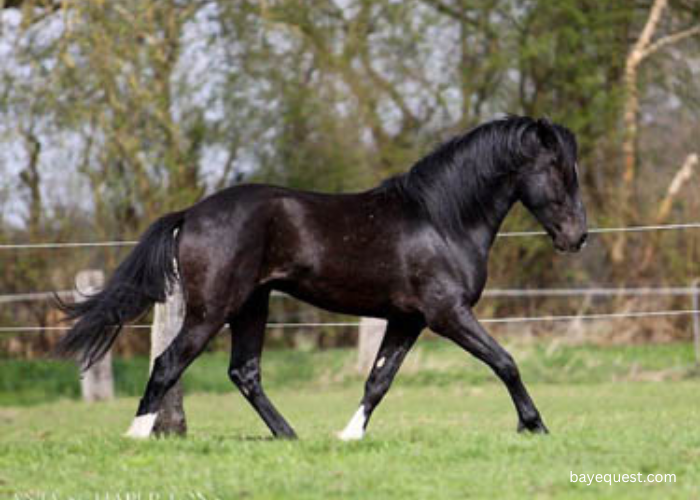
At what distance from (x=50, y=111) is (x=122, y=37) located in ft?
4.36

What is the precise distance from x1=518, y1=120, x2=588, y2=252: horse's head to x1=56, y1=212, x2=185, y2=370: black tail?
2.02 metres

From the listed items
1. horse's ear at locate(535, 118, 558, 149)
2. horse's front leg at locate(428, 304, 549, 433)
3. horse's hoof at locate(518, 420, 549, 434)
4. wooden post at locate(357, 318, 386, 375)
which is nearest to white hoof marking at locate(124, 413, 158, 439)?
horse's front leg at locate(428, 304, 549, 433)

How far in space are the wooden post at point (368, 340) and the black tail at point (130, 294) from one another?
8014 millimetres

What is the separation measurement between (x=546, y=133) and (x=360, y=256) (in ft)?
4.33

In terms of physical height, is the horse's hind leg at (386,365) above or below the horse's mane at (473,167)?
below

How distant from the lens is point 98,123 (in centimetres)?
1620

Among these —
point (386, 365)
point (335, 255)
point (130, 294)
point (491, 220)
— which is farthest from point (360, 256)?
point (130, 294)

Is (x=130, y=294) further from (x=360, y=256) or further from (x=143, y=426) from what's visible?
(x=360, y=256)

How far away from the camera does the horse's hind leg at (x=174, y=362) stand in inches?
268

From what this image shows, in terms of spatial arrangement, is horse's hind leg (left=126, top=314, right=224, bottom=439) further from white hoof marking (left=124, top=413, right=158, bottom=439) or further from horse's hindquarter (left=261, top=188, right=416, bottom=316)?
horse's hindquarter (left=261, top=188, right=416, bottom=316)

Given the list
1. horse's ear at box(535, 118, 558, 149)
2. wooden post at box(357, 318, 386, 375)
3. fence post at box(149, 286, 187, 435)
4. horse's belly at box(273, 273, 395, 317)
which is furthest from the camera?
wooden post at box(357, 318, 386, 375)

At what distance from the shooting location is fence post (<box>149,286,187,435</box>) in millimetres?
8250

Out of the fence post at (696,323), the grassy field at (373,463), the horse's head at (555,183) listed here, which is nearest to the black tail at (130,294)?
the grassy field at (373,463)

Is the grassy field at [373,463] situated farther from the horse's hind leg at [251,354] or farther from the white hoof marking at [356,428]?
the horse's hind leg at [251,354]
